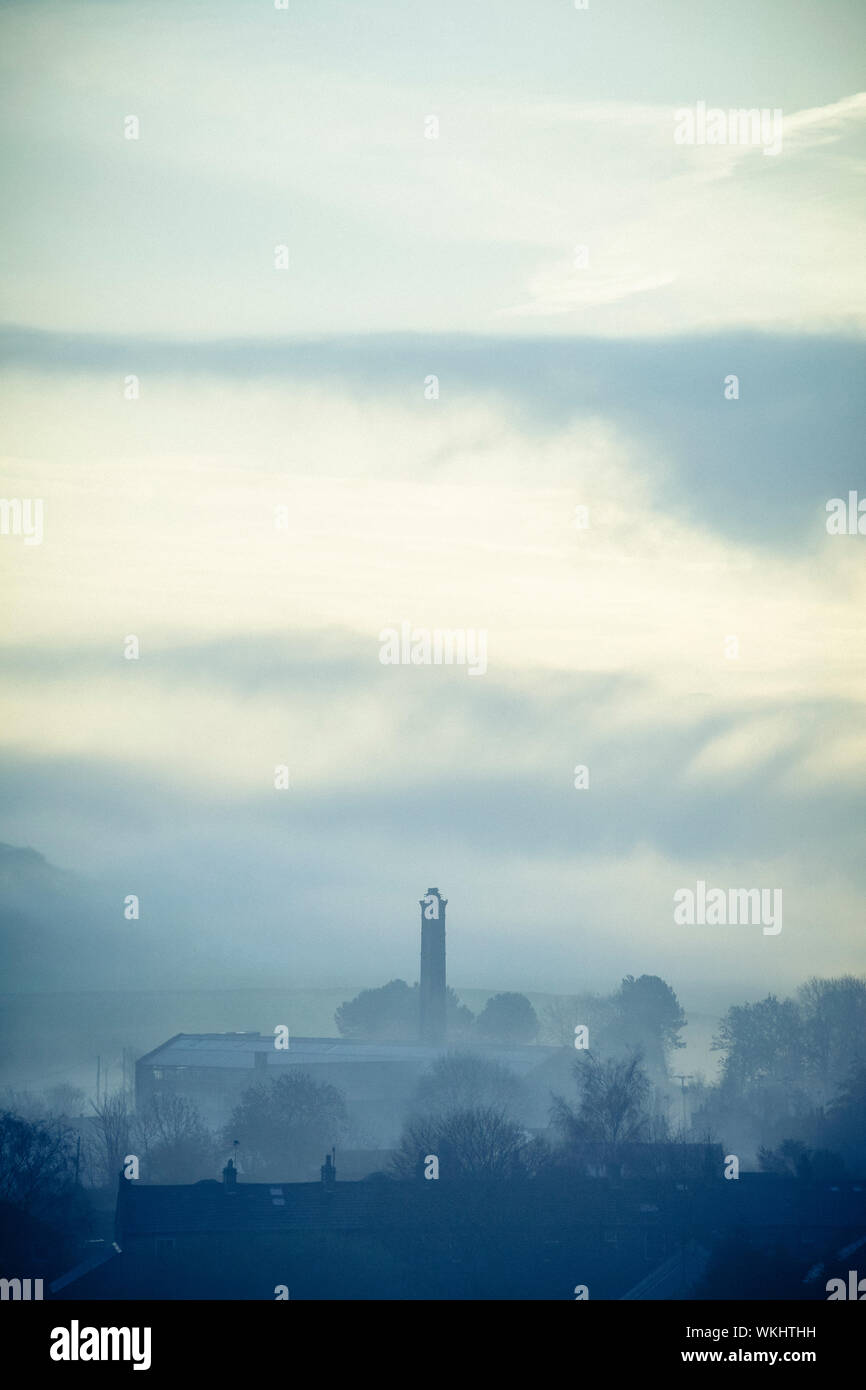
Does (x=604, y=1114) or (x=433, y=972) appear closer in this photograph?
(x=604, y=1114)

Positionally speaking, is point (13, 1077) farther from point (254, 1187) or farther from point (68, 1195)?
point (254, 1187)

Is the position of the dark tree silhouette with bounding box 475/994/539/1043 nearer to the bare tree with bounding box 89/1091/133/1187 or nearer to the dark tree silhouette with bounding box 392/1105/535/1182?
the bare tree with bounding box 89/1091/133/1187

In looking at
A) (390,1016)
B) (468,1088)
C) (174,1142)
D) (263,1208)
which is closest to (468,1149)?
(263,1208)

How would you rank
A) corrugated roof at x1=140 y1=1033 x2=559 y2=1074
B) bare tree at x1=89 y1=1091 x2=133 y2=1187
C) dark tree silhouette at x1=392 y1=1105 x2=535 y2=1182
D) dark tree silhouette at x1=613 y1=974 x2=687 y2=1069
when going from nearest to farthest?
dark tree silhouette at x1=392 y1=1105 x2=535 y2=1182, bare tree at x1=89 y1=1091 x2=133 y2=1187, corrugated roof at x1=140 y1=1033 x2=559 y2=1074, dark tree silhouette at x1=613 y1=974 x2=687 y2=1069

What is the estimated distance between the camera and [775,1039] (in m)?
112

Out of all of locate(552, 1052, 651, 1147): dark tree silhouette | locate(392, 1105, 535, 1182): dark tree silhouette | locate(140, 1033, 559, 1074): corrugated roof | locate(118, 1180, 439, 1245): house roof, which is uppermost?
locate(140, 1033, 559, 1074): corrugated roof

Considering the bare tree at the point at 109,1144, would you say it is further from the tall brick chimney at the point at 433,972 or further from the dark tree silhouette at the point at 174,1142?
the tall brick chimney at the point at 433,972

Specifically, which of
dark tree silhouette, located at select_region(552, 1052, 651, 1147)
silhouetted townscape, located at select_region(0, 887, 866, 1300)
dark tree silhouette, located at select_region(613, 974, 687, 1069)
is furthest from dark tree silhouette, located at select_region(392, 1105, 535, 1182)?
dark tree silhouette, located at select_region(613, 974, 687, 1069)

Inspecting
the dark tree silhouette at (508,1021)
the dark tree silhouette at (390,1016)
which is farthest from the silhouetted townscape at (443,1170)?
the dark tree silhouette at (508,1021)

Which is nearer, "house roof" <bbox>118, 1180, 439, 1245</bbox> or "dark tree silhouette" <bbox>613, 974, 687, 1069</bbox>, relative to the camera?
"house roof" <bbox>118, 1180, 439, 1245</bbox>

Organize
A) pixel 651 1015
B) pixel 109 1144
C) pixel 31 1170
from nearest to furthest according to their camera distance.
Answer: pixel 31 1170 → pixel 109 1144 → pixel 651 1015

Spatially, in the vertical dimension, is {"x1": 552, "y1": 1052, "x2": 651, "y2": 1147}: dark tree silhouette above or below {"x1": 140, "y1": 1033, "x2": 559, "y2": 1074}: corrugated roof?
below

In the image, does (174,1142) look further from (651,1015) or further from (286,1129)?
(651,1015)
